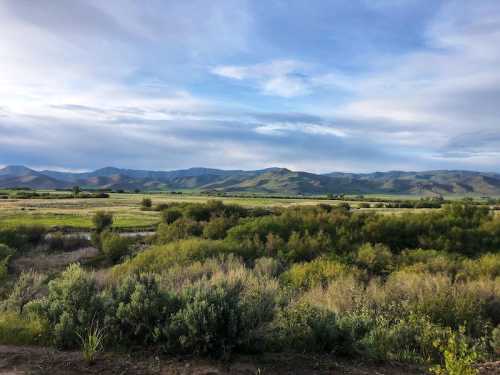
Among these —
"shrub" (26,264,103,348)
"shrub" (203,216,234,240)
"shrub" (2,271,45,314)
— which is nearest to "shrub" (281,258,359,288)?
"shrub" (26,264,103,348)

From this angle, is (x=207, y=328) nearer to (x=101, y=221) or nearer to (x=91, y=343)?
(x=91, y=343)

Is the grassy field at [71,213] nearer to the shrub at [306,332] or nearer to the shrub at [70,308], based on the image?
the shrub at [70,308]

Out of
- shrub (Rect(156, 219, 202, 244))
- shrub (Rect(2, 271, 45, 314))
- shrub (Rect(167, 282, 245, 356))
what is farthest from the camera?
shrub (Rect(156, 219, 202, 244))

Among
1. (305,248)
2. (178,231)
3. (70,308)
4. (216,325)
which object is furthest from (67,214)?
(216,325)

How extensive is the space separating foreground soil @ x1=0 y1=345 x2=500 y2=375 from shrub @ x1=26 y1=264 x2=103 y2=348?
0.32 meters

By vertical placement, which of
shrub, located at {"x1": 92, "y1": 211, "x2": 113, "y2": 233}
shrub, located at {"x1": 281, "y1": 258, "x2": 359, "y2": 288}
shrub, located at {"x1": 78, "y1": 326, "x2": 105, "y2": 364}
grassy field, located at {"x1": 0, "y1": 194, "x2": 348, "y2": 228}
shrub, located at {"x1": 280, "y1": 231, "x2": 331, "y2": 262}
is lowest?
grassy field, located at {"x1": 0, "y1": 194, "x2": 348, "y2": 228}

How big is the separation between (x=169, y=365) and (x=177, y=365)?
0.11 m

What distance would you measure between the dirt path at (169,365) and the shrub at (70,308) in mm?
331

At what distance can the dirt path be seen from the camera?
227 inches

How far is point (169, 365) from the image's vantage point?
19.7ft

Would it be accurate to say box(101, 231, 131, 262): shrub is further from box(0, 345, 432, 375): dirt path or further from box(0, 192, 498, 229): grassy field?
box(0, 345, 432, 375): dirt path

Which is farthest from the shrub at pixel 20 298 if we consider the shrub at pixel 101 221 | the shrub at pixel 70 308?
the shrub at pixel 101 221

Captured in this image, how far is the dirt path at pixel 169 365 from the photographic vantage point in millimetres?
5754

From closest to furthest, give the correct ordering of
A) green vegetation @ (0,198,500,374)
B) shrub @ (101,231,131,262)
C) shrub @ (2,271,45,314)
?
green vegetation @ (0,198,500,374) → shrub @ (2,271,45,314) → shrub @ (101,231,131,262)
